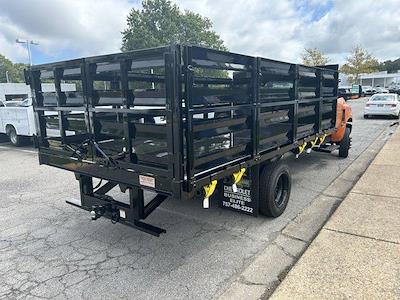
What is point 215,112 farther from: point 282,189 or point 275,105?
point 282,189

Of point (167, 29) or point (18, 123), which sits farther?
point (167, 29)

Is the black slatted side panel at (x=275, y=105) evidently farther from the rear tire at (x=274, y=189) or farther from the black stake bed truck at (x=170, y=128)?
the rear tire at (x=274, y=189)

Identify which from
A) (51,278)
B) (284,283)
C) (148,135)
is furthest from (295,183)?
(51,278)

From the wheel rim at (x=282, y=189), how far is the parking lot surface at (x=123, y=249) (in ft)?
0.82

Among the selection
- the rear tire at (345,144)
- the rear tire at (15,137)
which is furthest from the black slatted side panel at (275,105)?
the rear tire at (15,137)

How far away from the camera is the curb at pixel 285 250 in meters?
2.98

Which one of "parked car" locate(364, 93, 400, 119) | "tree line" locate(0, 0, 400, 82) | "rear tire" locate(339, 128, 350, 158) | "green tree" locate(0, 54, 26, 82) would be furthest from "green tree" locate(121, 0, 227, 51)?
"green tree" locate(0, 54, 26, 82)

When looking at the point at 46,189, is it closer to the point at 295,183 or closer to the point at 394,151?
the point at 295,183

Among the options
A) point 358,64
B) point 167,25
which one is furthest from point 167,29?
point 358,64

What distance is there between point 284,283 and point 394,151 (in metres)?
7.59

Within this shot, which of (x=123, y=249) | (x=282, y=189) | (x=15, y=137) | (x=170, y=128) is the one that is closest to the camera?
(x=170, y=128)

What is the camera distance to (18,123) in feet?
36.6

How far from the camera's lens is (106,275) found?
3.27m

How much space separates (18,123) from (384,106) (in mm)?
18314
